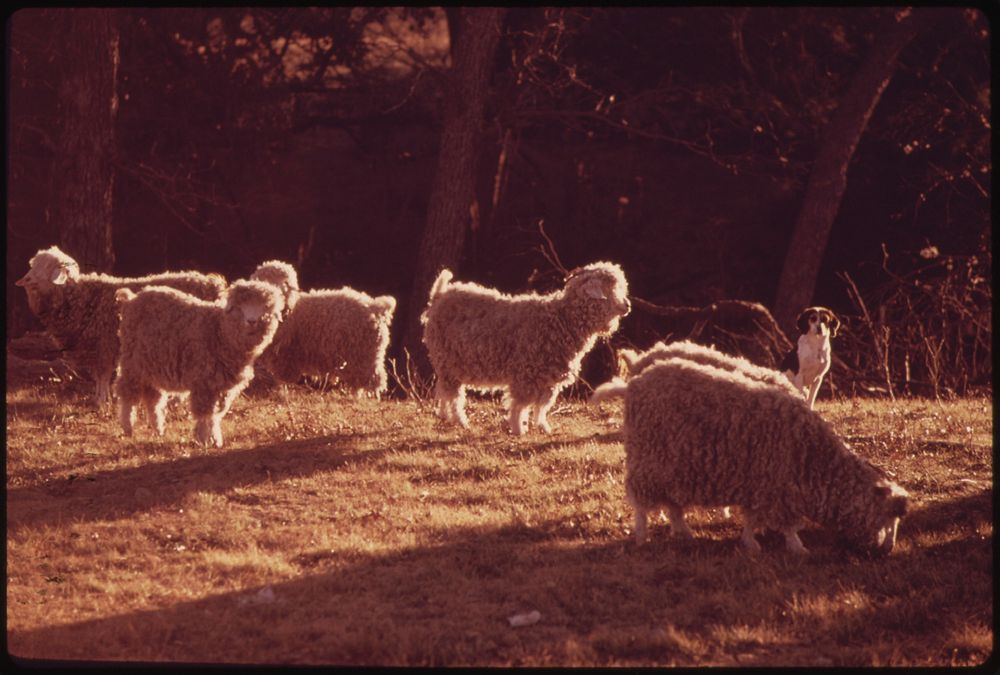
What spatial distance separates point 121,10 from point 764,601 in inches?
579

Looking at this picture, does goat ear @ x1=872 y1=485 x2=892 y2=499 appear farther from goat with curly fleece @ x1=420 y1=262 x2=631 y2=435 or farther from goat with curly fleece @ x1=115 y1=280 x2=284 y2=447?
goat with curly fleece @ x1=115 y1=280 x2=284 y2=447

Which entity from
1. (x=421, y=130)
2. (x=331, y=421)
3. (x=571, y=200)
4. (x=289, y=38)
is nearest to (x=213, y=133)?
(x=289, y=38)

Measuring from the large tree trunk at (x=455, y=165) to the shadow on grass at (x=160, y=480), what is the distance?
24.4ft

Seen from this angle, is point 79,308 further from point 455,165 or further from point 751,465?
point 751,465

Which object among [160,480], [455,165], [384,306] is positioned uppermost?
[455,165]

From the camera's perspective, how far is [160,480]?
9.76m

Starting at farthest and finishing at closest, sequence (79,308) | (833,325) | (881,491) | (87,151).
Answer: (87,151), (79,308), (833,325), (881,491)

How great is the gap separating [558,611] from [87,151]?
1204 cm

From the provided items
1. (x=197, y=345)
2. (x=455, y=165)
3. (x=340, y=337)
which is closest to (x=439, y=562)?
(x=197, y=345)

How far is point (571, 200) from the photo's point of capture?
72.8ft

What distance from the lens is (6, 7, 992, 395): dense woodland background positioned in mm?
17578

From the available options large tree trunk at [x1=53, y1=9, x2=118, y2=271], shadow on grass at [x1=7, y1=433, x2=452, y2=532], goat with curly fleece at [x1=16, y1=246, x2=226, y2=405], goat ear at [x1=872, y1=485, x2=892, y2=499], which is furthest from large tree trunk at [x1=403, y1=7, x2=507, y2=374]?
goat ear at [x1=872, y1=485, x2=892, y2=499]

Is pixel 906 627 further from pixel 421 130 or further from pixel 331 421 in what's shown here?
pixel 421 130

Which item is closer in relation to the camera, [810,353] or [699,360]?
[699,360]
